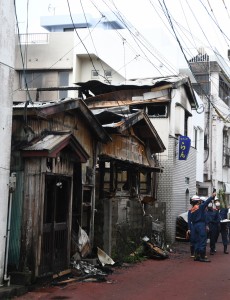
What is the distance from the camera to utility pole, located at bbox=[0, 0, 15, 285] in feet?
28.6

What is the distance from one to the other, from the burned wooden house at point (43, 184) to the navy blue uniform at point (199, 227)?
484 cm

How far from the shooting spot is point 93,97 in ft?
64.1

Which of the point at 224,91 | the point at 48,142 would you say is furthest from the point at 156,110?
the point at 224,91

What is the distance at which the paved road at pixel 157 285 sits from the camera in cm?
909

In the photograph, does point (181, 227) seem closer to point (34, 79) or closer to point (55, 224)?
point (55, 224)

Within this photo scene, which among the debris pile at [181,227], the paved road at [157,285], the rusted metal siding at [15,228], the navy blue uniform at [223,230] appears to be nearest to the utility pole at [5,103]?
the rusted metal siding at [15,228]

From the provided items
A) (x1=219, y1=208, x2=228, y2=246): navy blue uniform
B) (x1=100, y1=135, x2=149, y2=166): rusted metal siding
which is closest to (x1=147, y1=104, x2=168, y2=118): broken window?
(x1=100, y1=135, x2=149, y2=166): rusted metal siding

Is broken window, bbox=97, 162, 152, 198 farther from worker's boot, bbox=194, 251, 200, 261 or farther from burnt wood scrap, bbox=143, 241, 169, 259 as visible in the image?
worker's boot, bbox=194, 251, 200, 261

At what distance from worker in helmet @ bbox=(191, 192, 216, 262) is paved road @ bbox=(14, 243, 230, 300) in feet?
1.85

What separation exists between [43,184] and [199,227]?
22.3 ft

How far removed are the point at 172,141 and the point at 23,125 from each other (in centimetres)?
1171

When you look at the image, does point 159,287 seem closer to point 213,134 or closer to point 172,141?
point 172,141

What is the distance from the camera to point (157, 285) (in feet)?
34.2

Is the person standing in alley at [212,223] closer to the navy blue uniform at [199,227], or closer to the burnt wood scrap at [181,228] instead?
the navy blue uniform at [199,227]
